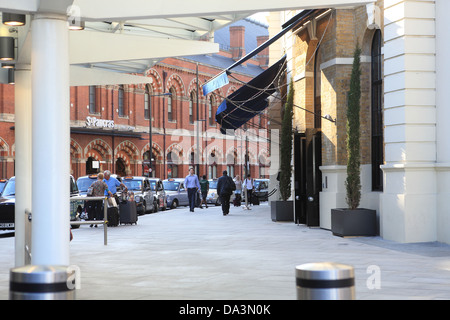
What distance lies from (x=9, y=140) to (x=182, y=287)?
1527 inches

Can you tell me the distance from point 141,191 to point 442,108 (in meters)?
18.6

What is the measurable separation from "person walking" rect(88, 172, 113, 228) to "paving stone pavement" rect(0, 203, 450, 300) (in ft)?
8.03

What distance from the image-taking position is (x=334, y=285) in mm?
4988

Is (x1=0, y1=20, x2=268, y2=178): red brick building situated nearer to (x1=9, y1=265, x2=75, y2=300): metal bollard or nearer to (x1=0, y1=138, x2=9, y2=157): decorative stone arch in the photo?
(x1=0, y1=138, x2=9, y2=157): decorative stone arch

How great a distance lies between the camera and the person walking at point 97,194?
75.2ft

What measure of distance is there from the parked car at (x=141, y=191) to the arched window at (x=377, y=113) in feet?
49.8

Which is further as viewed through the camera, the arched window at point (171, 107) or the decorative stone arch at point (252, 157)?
the decorative stone arch at point (252, 157)

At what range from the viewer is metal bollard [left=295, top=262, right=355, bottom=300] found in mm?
4992

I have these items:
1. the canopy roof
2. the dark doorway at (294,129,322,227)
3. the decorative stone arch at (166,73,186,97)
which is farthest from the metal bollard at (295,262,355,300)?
the decorative stone arch at (166,73,186,97)

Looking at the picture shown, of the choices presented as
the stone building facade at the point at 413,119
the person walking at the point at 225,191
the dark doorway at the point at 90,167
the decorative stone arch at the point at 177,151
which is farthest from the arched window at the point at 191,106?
the stone building facade at the point at 413,119

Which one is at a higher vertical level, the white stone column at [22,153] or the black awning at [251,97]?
the black awning at [251,97]

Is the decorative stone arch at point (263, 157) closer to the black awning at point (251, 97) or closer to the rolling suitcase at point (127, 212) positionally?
the black awning at point (251, 97)

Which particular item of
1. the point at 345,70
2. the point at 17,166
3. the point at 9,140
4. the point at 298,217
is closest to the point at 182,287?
the point at 17,166
